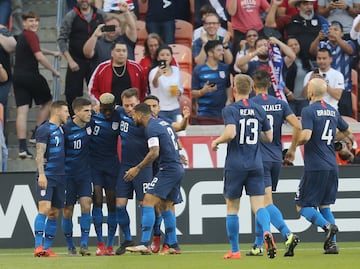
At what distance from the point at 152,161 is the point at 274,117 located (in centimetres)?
170

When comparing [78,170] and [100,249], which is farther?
[100,249]

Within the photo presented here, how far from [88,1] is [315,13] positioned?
3975mm

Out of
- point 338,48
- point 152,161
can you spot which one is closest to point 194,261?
point 152,161

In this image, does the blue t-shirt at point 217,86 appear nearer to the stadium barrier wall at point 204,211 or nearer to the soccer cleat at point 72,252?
the stadium barrier wall at point 204,211

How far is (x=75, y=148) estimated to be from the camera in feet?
52.7

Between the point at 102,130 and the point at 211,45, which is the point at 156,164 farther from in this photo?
the point at 211,45

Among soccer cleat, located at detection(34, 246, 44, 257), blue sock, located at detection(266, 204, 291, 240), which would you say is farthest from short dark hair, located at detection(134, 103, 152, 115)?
soccer cleat, located at detection(34, 246, 44, 257)

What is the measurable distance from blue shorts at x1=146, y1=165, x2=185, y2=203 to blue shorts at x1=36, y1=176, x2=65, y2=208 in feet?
3.90

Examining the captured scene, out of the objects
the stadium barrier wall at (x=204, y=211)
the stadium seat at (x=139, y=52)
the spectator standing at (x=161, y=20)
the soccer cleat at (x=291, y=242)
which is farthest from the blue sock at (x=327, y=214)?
the spectator standing at (x=161, y=20)

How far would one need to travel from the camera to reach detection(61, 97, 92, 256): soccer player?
16016 mm

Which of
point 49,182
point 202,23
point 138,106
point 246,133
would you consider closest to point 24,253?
point 49,182

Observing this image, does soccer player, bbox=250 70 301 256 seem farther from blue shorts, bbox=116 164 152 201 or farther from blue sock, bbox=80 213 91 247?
blue sock, bbox=80 213 91 247

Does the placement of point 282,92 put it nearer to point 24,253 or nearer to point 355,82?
point 355,82

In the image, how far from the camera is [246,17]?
20625 millimetres
